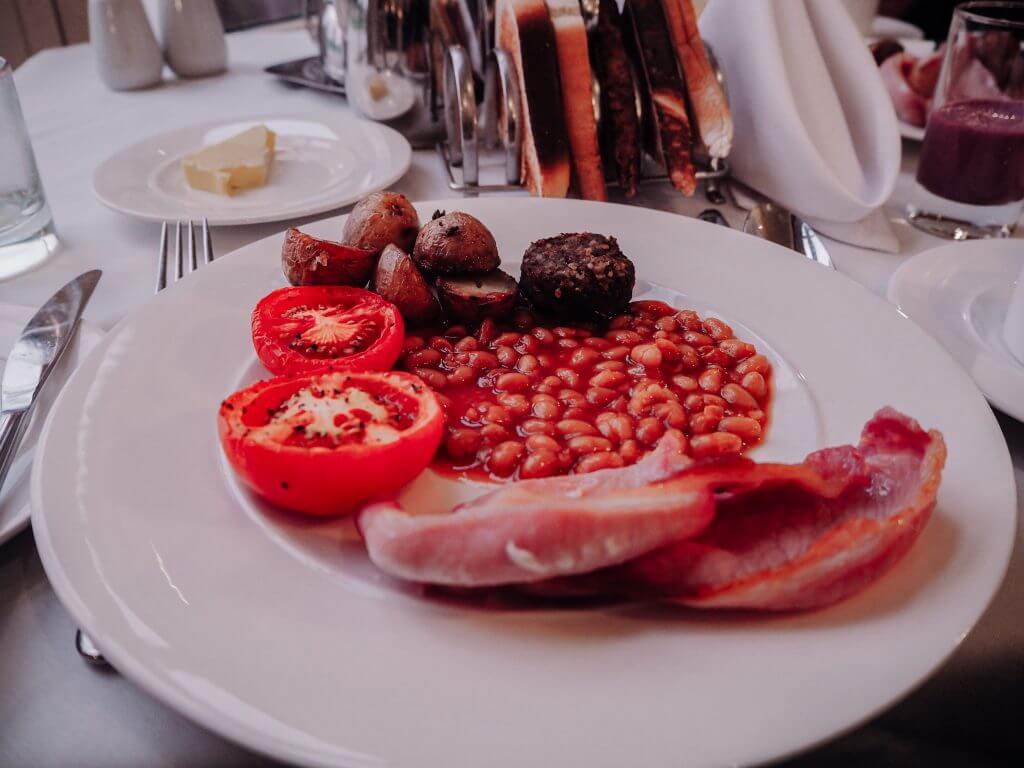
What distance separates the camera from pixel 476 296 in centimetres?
175

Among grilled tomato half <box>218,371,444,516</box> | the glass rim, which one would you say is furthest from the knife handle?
the glass rim

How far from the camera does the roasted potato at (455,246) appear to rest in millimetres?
1730

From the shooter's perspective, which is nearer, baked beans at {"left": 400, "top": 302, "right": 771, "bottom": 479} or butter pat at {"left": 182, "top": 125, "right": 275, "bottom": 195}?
baked beans at {"left": 400, "top": 302, "right": 771, "bottom": 479}

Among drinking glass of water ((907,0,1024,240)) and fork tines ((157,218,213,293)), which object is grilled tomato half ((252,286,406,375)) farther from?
drinking glass of water ((907,0,1024,240))

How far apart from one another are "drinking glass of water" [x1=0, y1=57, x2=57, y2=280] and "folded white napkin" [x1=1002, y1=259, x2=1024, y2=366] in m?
2.35

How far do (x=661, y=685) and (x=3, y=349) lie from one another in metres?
1.46

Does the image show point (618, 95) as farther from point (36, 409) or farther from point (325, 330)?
point (36, 409)

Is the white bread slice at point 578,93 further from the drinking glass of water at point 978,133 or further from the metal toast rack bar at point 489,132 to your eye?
the drinking glass of water at point 978,133

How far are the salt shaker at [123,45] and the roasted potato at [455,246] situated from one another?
2.29m

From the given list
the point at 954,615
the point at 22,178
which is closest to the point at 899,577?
the point at 954,615

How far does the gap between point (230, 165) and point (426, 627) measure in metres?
1.83

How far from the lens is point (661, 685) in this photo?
2.90 ft

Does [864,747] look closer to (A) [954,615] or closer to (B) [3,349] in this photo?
(A) [954,615]

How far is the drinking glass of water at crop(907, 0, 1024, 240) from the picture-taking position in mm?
2072
